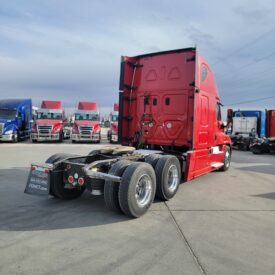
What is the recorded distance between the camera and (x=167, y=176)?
6727 mm

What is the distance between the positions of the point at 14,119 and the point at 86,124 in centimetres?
543

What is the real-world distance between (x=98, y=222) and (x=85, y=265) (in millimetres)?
1600

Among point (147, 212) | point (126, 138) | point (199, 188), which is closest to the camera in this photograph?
point (147, 212)

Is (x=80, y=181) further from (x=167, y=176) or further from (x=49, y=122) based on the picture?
(x=49, y=122)

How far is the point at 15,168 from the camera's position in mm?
10766

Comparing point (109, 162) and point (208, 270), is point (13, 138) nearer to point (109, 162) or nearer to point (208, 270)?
point (109, 162)

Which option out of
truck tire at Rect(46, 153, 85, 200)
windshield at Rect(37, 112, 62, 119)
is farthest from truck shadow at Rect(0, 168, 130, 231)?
windshield at Rect(37, 112, 62, 119)

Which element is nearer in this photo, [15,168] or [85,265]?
[85,265]

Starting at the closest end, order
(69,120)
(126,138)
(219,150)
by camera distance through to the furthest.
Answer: (126,138), (219,150), (69,120)

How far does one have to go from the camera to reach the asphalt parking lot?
371cm

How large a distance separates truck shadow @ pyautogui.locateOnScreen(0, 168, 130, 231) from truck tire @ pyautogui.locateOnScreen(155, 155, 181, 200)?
124cm

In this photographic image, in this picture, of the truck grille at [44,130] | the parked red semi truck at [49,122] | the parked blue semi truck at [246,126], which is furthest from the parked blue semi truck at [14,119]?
the parked blue semi truck at [246,126]

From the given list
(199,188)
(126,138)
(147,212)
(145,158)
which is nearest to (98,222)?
(147,212)

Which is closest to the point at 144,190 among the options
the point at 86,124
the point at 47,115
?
the point at 86,124
